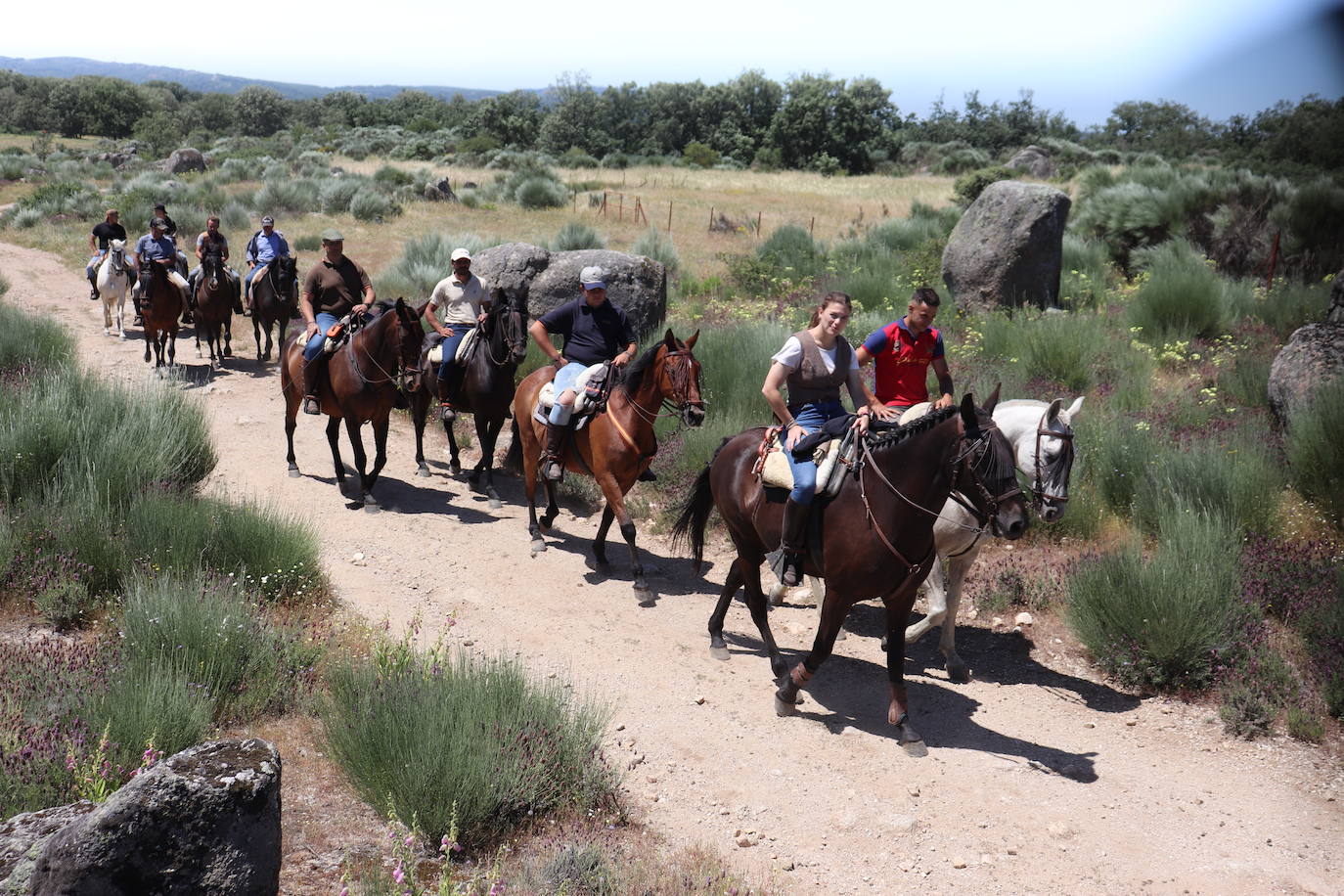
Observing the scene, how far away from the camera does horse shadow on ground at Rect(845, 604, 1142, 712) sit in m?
7.60

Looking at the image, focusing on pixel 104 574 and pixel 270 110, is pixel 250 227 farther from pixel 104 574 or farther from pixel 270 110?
pixel 270 110

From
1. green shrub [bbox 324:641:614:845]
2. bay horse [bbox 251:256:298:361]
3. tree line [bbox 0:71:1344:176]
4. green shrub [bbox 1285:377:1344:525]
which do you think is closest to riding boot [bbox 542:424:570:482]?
green shrub [bbox 324:641:614:845]

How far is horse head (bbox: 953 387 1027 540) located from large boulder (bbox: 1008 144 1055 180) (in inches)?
1955

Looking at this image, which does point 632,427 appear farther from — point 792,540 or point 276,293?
point 276,293

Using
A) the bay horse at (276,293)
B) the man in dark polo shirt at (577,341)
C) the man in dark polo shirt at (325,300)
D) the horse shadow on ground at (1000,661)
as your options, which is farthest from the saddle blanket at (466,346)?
the bay horse at (276,293)

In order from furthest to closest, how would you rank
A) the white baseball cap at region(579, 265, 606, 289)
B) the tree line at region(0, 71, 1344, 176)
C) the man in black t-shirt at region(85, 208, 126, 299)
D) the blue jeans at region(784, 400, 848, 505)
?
1. the tree line at region(0, 71, 1344, 176)
2. the man in black t-shirt at region(85, 208, 126, 299)
3. the white baseball cap at region(579, 265, 606, 289)
4. the blue jeans at region(784, 400, 848, 505)

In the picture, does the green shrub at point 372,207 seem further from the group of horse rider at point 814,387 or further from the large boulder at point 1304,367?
the group of horse rider at point 814,387

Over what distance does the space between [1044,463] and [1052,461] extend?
0.19ft

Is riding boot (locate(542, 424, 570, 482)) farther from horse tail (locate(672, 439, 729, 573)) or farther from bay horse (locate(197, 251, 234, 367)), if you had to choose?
bay horse (locate(197, 251, 234, 367))

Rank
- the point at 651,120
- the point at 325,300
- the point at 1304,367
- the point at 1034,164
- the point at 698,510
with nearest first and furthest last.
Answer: the point at 698,510, the point at 1304,367, the point at 325,300, the point at 1034,164, the point at 651,120

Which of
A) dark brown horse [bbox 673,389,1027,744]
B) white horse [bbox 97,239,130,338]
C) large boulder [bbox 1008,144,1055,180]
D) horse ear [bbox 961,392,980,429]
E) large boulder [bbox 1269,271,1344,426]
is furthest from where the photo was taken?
large boulder [bbox 1008,144,1055,180]

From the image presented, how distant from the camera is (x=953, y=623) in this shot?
7992mm

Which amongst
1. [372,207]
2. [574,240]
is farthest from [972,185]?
[372,207]

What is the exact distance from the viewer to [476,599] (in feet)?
29.3
